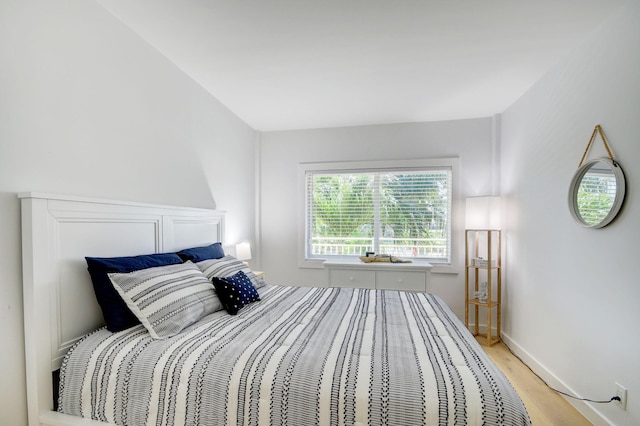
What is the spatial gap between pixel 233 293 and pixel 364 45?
6.23 feet

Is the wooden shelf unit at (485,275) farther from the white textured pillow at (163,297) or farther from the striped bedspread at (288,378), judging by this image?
the white textured pillow at (163,297)

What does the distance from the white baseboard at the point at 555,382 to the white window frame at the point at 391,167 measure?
92cm

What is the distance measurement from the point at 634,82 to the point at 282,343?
7.61 ft

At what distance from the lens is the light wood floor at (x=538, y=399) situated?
74.2 inches

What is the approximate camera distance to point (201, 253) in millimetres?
2238

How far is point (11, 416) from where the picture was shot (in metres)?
1.25

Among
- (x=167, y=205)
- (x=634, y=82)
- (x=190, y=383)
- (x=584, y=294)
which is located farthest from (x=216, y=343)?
(x=634, y=82)

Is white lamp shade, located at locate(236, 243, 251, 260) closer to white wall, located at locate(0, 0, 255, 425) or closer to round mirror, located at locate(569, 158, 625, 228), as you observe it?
white wall, located at locate(0, 0, 255, 425)

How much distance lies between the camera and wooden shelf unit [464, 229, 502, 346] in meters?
3.04

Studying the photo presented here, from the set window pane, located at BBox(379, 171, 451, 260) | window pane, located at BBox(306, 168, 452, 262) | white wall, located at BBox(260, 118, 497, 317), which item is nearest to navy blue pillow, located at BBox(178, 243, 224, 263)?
white wall, located at BBox(260, 118, 497, 317)

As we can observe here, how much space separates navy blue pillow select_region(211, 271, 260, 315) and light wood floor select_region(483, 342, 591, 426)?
203 cm

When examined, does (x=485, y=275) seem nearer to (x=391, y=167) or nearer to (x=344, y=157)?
(x=391, y=167)

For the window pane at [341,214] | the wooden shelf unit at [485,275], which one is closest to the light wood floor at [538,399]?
the wooden shelf unit at [485,275]

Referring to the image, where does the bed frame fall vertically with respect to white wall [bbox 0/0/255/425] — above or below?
below
